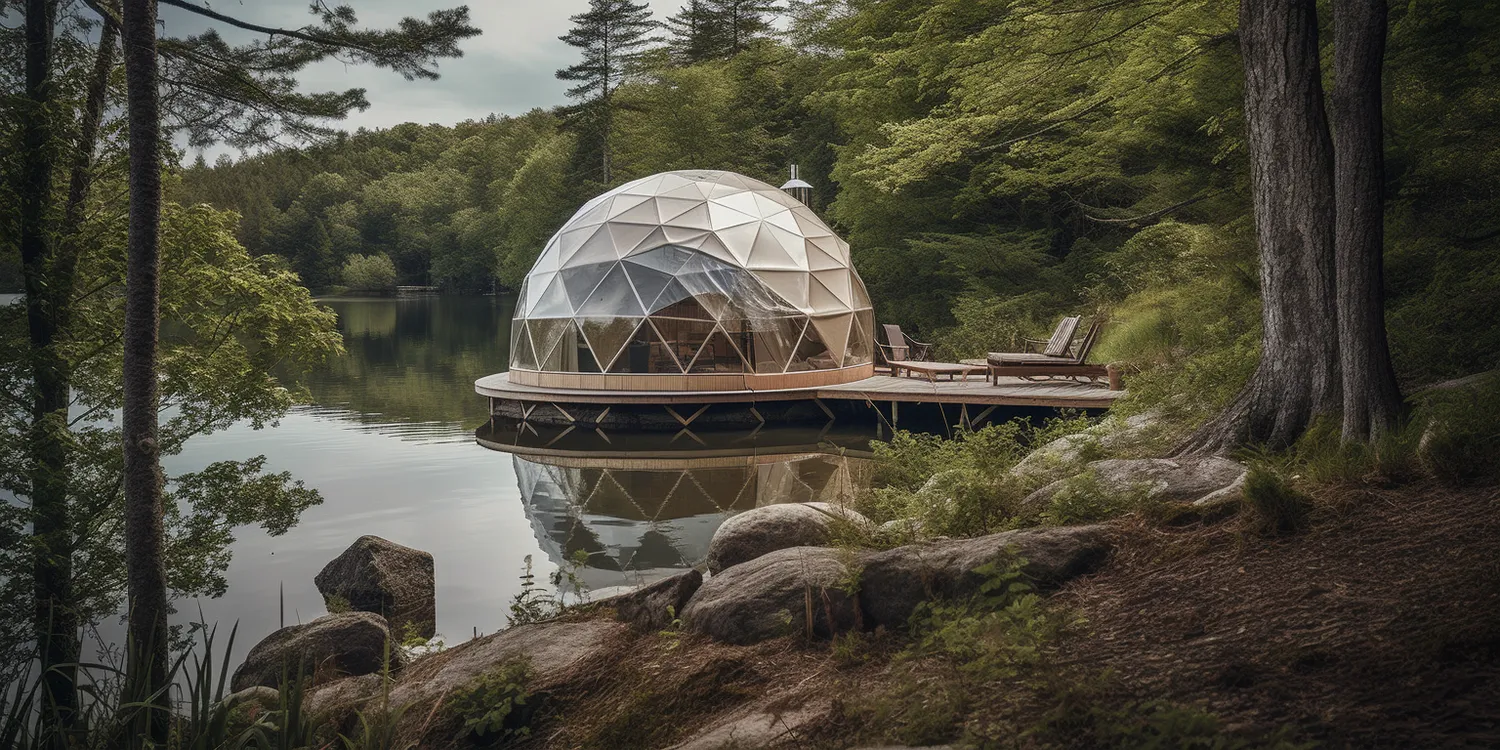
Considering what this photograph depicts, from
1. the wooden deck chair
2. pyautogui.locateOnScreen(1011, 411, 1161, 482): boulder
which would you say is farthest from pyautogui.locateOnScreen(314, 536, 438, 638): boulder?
the wooden deck chair

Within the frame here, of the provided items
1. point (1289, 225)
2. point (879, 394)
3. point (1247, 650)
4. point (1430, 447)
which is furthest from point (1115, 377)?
point (1247, 650)

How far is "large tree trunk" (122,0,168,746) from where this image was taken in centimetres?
590

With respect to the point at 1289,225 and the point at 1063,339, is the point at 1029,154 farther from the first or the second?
the point at 1289,225

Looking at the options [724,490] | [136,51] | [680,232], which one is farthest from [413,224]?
[136,51]

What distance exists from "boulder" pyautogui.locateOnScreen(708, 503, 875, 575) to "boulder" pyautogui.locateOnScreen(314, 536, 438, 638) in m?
3.56

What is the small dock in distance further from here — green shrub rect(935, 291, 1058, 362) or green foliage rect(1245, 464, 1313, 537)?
green foliage rect(1245, 464, 1313, 537)

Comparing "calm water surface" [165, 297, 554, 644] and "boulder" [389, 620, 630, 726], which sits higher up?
"boulder" [389, 620, 630, 726]

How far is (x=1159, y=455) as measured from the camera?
288 inches

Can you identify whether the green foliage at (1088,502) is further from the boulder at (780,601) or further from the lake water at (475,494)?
the lake water at (475,494)

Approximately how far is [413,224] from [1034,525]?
253ft

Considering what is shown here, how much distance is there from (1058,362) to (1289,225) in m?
10.6

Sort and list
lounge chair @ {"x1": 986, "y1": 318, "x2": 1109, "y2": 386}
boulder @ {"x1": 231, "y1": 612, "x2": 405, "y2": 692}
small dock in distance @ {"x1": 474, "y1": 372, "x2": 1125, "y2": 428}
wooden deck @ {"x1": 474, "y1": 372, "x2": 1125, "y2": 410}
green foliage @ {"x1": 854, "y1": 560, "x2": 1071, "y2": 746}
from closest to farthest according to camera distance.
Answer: green foliage @ {"x1": 854, "y1": 560, "x2": 1071, "y2": 746} → boulder @ {"x1": 231, "y1": 612, "x2": 405, "y2": 692} → lounge chair @ {"x1": 986, "y1": 318, "x2": 1109, "y2": 386} → wooden deck @ {"x1": 474, "y1": 372, "x2": 1125, "y2": 410} → small dock in distance @ {"x1": 474, "y1": 372, "x2": 1125, "y2": 428}

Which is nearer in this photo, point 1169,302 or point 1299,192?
point 1299,192

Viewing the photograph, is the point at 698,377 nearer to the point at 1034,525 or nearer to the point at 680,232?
the point at 680,232
